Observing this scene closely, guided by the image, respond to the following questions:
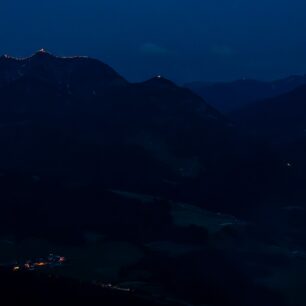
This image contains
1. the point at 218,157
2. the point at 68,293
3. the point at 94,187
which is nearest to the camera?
the point at 68,293

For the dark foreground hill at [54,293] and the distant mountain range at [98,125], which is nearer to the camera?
the dark foreground hill at [54,293]

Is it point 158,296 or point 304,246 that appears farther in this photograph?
point 304,246

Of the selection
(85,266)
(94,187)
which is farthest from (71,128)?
(85,266)

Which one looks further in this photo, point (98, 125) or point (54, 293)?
point (98, 125)

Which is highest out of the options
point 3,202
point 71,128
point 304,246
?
point 71,128

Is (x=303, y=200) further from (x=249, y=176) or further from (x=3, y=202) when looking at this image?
(x=3, y=202)

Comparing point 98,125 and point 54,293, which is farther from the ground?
point 98,125

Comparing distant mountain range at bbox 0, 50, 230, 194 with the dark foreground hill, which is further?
distant mountain range at bbox 0, 50, 230, 194

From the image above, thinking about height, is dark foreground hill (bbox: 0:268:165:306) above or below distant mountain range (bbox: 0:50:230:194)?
below

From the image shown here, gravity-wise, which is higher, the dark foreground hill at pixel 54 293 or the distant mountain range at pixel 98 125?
the distant mountain range at pixel 98 125

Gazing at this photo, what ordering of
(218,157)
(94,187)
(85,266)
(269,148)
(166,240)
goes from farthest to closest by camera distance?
(269,148)
(218,157)
(94,187)
(166,240)
(85,266)

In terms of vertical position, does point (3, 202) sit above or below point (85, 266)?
above
